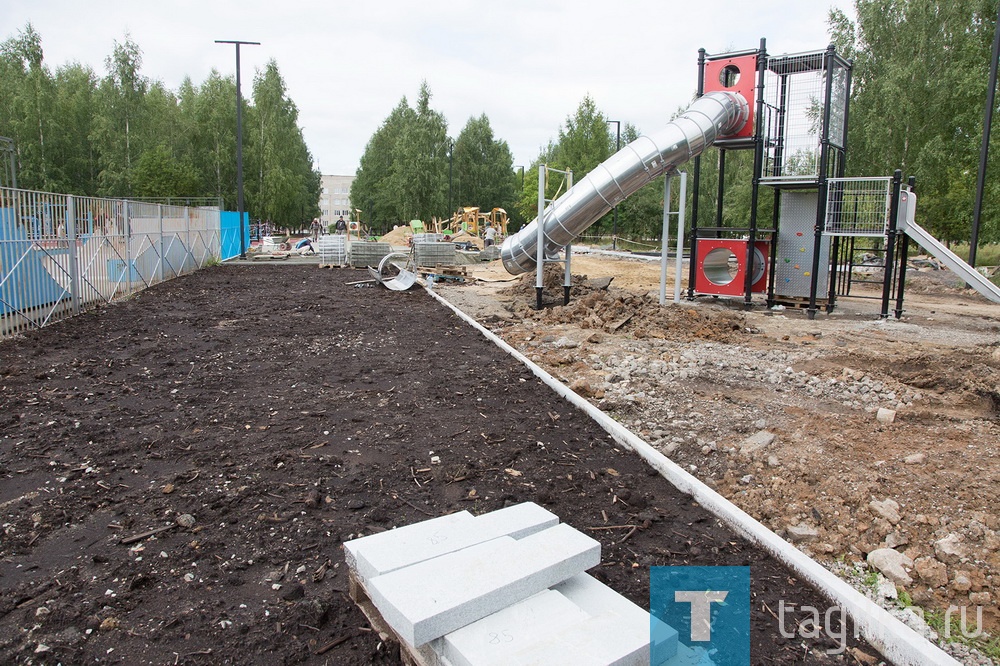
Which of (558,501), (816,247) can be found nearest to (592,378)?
(558,501)

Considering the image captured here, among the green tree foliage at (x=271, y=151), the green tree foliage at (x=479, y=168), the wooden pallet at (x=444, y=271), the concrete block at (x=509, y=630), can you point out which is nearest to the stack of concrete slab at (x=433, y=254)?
the wooden pallet at (x=444, y=271)

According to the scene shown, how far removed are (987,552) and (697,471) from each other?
1.89m

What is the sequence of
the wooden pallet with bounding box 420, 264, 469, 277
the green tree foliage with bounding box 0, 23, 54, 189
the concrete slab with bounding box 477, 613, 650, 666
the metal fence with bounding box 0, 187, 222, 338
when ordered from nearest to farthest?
the concrete slab with bounding box 477, 613, 650, 666 → the metal fence with bounding box 0, 187, 222, 338 → the wooden pallet with bounding box 420, 264, 469, 277 → the green tree foliage with bounding box 0, 23, 54, 189

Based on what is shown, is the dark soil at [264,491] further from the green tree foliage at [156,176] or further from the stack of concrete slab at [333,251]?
the green tree foliage at [156,176]

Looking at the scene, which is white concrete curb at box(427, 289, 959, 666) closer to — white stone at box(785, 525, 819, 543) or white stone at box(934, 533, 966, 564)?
white stone at box(785, 525, 819, 543)

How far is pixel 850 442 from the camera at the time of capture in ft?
18.6

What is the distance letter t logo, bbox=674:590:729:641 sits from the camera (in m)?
3.11

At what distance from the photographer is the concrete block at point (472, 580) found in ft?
7.79

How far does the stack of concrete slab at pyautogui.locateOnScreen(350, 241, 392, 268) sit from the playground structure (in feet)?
37.7

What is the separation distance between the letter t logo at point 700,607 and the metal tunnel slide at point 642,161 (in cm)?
1104

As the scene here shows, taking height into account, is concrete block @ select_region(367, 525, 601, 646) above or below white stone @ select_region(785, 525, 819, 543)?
above

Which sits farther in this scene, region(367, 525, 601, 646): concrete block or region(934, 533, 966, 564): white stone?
region(934, 533, 966, 564): white stone

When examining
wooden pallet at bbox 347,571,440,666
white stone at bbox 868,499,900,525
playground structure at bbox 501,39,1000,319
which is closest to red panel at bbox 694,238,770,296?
playground structure at bbox 501,39,1000,319

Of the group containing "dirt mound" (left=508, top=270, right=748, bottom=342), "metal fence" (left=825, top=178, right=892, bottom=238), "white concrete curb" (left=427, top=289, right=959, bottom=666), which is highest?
"metal fence" (left=825, top=178, right=892, bottom=238)
